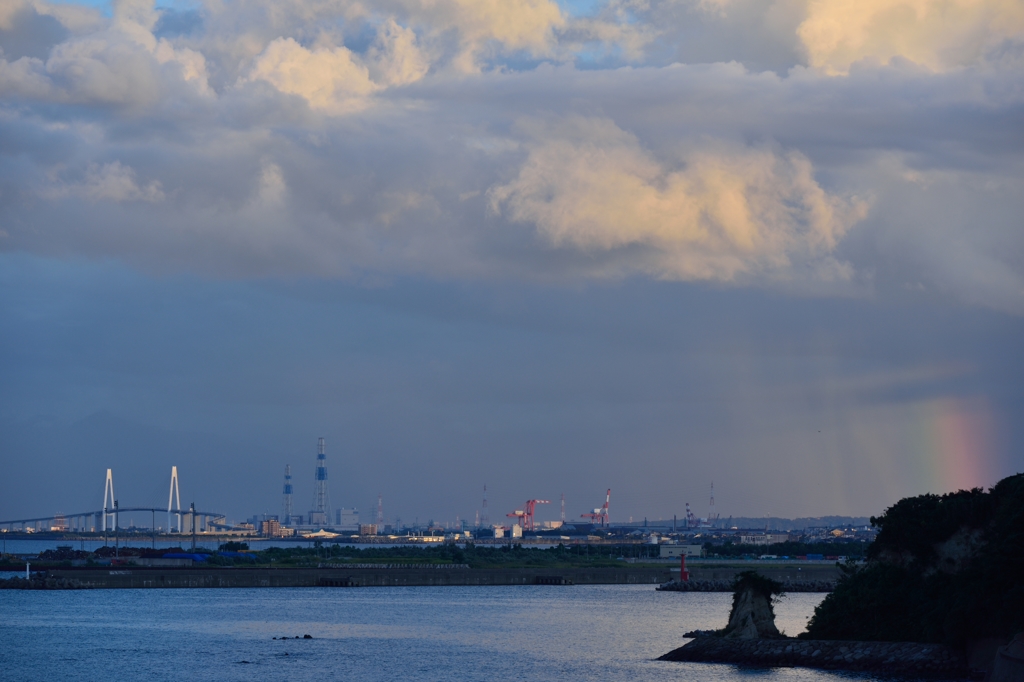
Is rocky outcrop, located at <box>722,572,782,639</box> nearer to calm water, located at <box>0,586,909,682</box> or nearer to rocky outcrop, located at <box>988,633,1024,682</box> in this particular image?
calm water, located at <box>0,586,909,682</box>

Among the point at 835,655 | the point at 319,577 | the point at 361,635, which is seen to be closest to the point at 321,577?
the point at 319,577

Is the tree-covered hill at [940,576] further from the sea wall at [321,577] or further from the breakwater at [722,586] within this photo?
the sea wall at [321,577]

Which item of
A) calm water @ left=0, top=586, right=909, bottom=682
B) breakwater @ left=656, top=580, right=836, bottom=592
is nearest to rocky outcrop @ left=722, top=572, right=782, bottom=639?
calm water @ left=0, top=586, right=909, bottom=682

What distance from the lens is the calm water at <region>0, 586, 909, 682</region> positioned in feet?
159

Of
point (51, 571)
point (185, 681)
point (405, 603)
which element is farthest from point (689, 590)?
point (185, 681)

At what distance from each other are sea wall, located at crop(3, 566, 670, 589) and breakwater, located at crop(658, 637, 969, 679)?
63.0 meters

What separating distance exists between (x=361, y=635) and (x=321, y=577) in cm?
5021

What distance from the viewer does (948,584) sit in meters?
44.1

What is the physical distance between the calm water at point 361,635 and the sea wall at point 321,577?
3.78 metres

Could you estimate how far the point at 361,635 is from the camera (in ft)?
205

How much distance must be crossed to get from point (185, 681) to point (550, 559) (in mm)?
107491

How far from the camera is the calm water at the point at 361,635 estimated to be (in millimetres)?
48406

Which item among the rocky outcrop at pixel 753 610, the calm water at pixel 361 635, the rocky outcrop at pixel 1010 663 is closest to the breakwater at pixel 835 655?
the rocky outcrop at pixel 753 610

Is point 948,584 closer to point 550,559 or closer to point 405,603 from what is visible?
point 405,603
